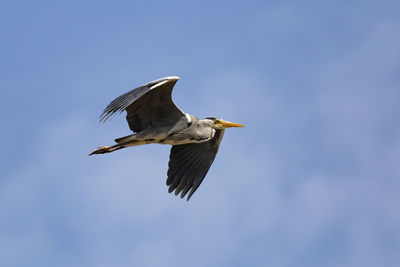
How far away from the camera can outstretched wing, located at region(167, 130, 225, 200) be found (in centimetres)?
1183

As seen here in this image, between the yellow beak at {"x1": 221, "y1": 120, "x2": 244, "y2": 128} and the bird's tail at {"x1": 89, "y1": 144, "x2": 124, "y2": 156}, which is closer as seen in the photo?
the bird's tail at {"x1": 89, "y1": 144, "x2": 124, "y2": 156}

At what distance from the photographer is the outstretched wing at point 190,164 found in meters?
11.8

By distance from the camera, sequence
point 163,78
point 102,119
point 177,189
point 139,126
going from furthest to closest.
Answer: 1. point 177,189
2. point 139,126
3. point 163,78
4. point 102,119

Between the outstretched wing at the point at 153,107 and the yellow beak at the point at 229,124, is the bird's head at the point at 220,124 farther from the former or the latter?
the outstretched wing at the point at 153,107

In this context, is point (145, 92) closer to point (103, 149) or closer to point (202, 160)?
point (103, 149)

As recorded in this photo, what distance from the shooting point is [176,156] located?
12.0 metres

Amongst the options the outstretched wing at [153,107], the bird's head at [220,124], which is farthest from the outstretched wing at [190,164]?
the outstretched wing at [153,107]

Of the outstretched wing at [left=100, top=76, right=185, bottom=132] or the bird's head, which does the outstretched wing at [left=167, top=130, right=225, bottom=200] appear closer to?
the bird's head

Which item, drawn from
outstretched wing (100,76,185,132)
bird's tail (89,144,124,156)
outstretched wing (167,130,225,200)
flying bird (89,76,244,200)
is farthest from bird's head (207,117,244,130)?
bird's tail (89,144,124,156)

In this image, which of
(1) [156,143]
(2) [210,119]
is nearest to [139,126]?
(1) [156,143]

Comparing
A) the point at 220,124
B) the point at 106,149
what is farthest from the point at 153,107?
the point at 220,124

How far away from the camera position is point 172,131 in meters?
10.8

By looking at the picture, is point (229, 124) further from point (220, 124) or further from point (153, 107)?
point (153, 107)

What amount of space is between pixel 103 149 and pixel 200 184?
6.25 feet
